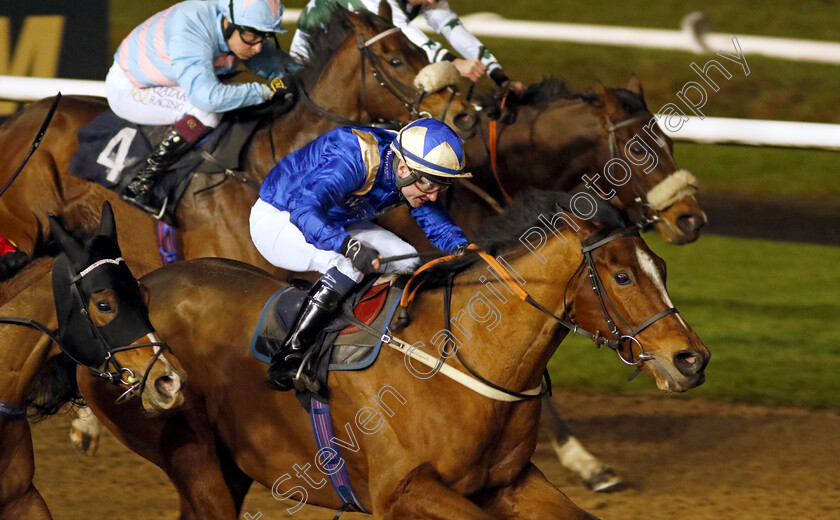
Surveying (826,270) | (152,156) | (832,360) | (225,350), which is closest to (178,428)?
(225,350)

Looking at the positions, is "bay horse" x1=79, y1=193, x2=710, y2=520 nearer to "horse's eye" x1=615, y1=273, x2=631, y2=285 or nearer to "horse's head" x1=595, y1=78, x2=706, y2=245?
"horse's eye" x1=615, y1=273, x2=631, y2=285

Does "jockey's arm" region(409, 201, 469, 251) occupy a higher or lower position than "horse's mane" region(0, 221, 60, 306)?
higher

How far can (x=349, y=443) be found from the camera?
366 centimetres

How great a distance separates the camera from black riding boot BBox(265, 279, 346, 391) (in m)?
3.69

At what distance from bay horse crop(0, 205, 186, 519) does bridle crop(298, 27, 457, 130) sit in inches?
68.8

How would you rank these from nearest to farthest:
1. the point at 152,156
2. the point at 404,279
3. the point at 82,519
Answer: the point at 404,279, the point at 82,519, the point at 152,156

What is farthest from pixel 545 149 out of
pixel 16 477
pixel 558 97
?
pixel 16 477

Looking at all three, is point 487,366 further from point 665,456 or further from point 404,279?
point 665,456

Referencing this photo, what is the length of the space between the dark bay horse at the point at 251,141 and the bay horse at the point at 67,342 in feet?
4.54

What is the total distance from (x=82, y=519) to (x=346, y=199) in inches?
68.9

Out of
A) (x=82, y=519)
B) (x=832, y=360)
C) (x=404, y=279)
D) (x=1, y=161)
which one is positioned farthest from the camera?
(x=832, y=360)

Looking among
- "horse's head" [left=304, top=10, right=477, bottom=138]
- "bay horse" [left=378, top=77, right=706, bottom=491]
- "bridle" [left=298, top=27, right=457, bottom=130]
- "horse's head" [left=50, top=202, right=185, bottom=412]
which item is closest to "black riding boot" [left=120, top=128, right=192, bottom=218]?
"bridle" [left=298, top=27, right=457, bottom=130]

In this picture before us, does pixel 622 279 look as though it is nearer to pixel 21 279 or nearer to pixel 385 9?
Result: pixel 21 279

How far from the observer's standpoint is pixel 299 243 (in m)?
4.08
